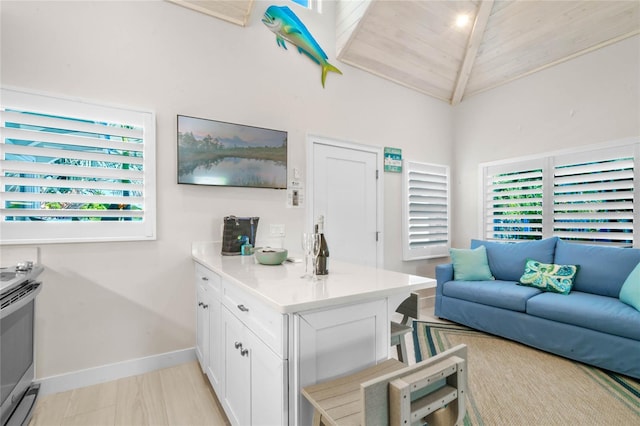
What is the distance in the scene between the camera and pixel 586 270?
2.87m

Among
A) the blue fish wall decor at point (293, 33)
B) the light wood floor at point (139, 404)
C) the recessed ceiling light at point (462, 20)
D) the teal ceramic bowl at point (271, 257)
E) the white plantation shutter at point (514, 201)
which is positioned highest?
the recessed ceiling light at point (462, 20)

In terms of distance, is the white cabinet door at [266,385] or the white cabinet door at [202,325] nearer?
the white cabinet door at [266,385]

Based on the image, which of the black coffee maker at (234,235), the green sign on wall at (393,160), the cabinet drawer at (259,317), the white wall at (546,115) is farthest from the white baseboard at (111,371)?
the white wall at (546,115)

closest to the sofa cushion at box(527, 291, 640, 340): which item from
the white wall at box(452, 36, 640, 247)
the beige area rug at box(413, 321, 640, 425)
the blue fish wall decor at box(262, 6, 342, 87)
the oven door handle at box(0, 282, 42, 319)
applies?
the beige area rug at box(413, 321, 640, 425)

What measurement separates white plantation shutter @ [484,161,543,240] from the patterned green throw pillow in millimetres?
663

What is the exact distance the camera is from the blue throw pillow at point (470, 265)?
343 centimetres

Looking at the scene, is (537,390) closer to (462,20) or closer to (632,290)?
(632,290)

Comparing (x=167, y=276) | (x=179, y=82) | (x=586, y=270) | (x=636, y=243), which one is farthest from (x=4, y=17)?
(x=636, y=243)

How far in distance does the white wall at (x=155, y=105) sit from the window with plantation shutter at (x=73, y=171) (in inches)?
3.5

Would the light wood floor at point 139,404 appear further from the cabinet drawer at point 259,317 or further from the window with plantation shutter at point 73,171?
the window with plantation shutter at point 73,171

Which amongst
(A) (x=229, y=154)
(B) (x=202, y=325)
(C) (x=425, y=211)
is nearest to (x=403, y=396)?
(B) (x=202, y=325)

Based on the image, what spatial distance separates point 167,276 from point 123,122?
1.24 m

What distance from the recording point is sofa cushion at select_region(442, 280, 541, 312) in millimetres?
2842

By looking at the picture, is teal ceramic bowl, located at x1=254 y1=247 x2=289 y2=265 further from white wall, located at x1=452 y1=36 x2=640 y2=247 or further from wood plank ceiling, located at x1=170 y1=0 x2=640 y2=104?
white wall, located at x1=452 y1=36 x2=640 y2=247
